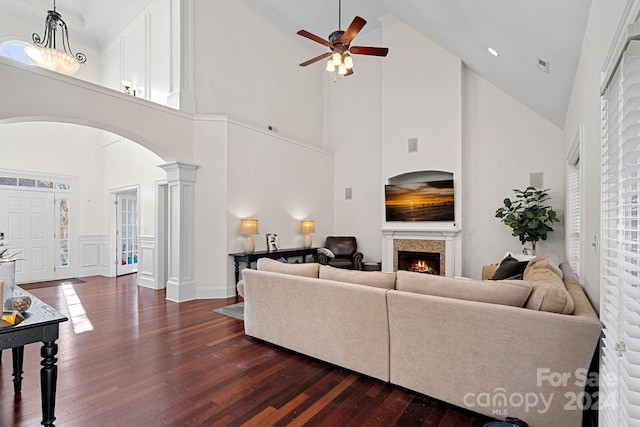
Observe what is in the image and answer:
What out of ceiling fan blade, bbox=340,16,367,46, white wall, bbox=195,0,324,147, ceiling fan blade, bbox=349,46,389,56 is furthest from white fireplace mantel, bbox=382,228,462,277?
ceiling fan blade, bbox=340,16,367,46

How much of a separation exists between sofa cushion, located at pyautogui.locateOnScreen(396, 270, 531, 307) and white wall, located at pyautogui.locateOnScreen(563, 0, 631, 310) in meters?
0.48

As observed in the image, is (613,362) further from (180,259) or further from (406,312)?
(180,259)

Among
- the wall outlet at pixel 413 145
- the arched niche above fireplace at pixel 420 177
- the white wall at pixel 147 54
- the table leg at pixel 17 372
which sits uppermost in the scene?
the white wall at pixel 147 54

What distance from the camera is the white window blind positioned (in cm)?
110

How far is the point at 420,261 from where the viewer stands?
6.37 m

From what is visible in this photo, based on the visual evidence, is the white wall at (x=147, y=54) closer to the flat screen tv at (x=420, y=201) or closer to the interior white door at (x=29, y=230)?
the interior white door at (x=29, y=230)

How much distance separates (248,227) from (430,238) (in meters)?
3.49

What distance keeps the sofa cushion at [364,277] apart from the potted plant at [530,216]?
3602 millimetres

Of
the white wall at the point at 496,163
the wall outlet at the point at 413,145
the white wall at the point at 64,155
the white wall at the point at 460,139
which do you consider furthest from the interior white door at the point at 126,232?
the white wall at the point at 496,163

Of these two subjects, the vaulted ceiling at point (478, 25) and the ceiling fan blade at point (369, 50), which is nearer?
the vaulted ceiling at point (478, 25)

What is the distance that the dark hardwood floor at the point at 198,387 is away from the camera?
208 centimetres

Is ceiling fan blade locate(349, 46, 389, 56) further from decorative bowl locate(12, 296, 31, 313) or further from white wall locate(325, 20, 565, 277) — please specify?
decorative bowl locate(12, 296, 31, 313)

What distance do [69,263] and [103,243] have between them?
2.50 ft

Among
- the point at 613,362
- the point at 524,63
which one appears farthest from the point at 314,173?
the point at 613,362
